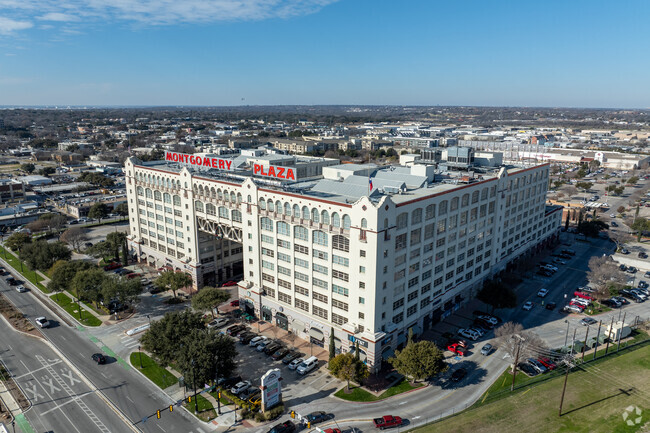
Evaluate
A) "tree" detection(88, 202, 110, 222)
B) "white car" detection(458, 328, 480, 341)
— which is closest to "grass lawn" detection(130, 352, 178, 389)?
"white car" detection(458, 328, 480, 341)

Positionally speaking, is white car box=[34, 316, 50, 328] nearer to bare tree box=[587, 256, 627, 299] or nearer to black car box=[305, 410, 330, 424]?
black car box=[305, 410, 330, 424]

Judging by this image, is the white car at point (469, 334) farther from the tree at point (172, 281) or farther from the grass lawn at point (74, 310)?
the grass lawn at point (74, 310)

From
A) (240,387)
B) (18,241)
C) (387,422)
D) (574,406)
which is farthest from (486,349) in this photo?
(18,241)

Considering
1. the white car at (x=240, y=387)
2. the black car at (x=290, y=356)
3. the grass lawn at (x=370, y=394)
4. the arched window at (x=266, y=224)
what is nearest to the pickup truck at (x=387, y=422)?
the grass lawn at (x=370, y=394)

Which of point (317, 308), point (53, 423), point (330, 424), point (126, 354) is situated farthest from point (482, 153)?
point (53, 423)

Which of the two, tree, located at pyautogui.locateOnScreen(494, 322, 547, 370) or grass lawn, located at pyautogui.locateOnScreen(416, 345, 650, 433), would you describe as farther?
tree, located at pyautogui.locateOnScreen(494, 322, 547, 370)

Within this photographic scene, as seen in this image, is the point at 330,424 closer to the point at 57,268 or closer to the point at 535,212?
the point at 57,268
